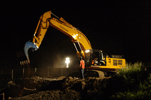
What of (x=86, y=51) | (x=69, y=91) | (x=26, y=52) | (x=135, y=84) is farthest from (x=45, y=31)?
(x=135, y=84)

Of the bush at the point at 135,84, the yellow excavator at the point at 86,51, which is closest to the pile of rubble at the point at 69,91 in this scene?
the bush at the point at 135,84

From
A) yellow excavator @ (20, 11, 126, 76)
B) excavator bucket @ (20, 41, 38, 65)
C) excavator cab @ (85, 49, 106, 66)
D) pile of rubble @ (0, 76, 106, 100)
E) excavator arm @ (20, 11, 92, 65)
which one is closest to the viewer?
pile of rubble @ (0, 76, 106, 100)

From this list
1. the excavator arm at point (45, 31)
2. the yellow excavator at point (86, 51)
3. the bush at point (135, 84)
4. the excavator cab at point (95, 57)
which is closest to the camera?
the bush at point (135, 84)

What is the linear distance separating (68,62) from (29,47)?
19.3m

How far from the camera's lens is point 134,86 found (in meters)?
7.74

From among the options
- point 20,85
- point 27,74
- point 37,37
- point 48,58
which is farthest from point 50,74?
point 48,58

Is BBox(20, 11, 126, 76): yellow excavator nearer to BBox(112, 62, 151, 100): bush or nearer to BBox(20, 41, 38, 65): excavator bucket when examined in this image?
BBox(20, 41, 38, 65): excavator bucket

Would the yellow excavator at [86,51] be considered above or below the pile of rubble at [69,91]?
above

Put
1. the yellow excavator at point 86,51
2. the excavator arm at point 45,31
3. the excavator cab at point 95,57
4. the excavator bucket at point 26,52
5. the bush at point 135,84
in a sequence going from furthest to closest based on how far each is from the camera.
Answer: the excavator cab at point 95,57
the yellow excavator at point 86,51
the excavator arm at point 45,31
the excavator bucket at point 26,52
the bush at point 135,84

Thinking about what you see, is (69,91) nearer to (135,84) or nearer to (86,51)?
(135,84)

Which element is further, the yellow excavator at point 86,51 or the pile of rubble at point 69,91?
the yellow excavator at point 86,51

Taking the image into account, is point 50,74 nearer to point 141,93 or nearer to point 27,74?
point 27,74

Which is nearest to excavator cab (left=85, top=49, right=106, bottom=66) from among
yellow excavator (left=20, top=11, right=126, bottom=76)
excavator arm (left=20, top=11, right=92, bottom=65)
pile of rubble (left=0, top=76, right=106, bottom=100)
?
yellow excavator (left=20, top=11, right=126, bottom=76)

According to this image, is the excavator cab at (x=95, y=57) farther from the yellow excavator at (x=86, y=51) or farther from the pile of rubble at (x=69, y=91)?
the pile of rubble at (x=69, y=91)
